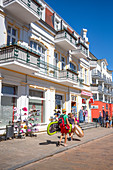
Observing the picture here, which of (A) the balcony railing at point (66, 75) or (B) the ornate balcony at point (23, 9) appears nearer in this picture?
(B) the ornate balcony at point (23, 9)

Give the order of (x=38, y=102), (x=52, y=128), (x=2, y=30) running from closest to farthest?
1. (x=52, y=128)
2. (x=2, y=30)
3. (x=38, y=102)

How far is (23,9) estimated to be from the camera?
1226 centimetres

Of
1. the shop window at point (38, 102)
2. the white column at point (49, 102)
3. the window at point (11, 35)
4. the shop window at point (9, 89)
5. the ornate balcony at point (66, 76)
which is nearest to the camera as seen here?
the shop window at point (9, 89)

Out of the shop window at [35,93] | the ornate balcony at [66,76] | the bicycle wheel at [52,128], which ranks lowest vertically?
the bicycle wheel at [52,128]

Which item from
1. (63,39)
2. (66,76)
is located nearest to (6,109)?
(66,76)

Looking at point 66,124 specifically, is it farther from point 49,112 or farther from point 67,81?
point 67,81

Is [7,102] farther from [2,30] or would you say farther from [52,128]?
[2,30]

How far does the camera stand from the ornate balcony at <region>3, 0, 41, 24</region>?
11.8 metres

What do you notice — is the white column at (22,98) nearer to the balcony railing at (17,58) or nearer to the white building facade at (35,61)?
the white building facade at (35,61)

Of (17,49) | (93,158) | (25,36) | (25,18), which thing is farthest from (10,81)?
(93,158)

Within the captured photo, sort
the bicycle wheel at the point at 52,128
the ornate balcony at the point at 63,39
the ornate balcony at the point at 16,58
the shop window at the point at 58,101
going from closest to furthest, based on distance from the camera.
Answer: the bicycle wheel at the point at 52,128
the ornate balcony at the point at 16,58
the ornate balcony at the point at 63,39
the shop window at the point at 58,101

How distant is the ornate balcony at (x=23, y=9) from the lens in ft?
38.8

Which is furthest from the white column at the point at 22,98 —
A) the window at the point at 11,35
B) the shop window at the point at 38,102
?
the window at the point at 11,35

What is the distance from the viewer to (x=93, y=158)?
6.83 m
